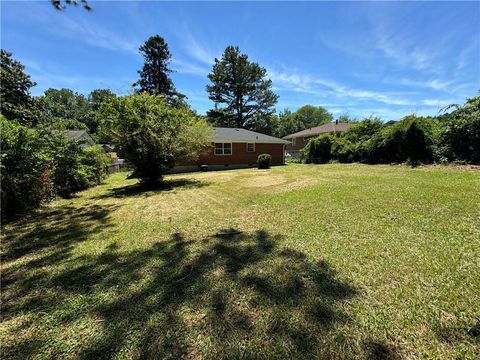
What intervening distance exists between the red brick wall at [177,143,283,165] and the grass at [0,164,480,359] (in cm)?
1553

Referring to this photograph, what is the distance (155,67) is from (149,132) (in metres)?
33.0

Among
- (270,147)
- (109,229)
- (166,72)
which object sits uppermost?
(166,72)

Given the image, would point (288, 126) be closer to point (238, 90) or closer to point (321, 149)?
point (238, 90)

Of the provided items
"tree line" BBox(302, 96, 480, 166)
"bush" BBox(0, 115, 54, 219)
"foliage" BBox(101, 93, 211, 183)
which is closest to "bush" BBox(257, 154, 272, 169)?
"tree line" BBox(302, 96, 480, 166)

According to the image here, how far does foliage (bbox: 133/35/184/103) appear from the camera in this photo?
37.4 metres

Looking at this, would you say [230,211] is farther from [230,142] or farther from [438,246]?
[230,142]

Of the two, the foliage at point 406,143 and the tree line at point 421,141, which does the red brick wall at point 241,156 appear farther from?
the foliage at point 406,143

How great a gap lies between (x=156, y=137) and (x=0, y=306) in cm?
837

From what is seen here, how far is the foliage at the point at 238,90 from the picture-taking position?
1533 inches

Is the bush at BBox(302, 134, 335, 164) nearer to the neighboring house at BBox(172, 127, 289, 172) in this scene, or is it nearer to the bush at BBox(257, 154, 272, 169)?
the neighboring house at BBox(172, 127, 289, 172)

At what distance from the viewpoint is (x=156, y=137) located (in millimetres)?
10523

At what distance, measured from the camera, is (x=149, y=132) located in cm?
1043

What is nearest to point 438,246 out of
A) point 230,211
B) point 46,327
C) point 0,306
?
point 230,211

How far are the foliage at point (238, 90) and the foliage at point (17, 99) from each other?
30.1 m
